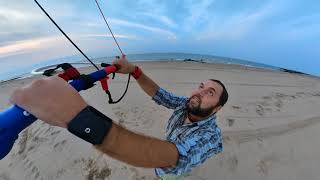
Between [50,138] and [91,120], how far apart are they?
381cm

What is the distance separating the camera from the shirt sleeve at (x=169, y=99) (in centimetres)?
263

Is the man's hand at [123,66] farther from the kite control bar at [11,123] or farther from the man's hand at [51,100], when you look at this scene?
the man's hand at [51,100]

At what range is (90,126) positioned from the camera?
3.03ft

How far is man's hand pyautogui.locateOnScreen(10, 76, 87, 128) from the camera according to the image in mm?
877

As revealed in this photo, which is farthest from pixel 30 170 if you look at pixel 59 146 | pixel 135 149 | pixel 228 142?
pixel 135 149

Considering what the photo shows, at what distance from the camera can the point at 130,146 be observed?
1036mm

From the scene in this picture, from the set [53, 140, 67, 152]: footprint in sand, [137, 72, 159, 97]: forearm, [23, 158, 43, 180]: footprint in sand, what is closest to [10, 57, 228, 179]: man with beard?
[137, 72, 159, 97]: forearm

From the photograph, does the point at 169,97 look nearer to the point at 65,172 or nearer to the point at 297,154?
the point at 65,172

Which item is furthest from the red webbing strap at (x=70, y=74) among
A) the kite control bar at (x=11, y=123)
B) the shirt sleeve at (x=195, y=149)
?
the shirt sleeve at (x=195, y=149)

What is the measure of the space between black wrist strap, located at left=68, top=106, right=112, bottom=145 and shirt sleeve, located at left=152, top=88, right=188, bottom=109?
167 cm

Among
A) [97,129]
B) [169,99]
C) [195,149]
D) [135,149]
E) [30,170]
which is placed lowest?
[30,170]

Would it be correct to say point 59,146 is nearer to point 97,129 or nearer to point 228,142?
point 228,142

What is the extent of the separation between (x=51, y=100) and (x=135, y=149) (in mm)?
326

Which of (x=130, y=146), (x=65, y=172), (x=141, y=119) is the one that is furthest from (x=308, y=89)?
(x=130, y=146)
